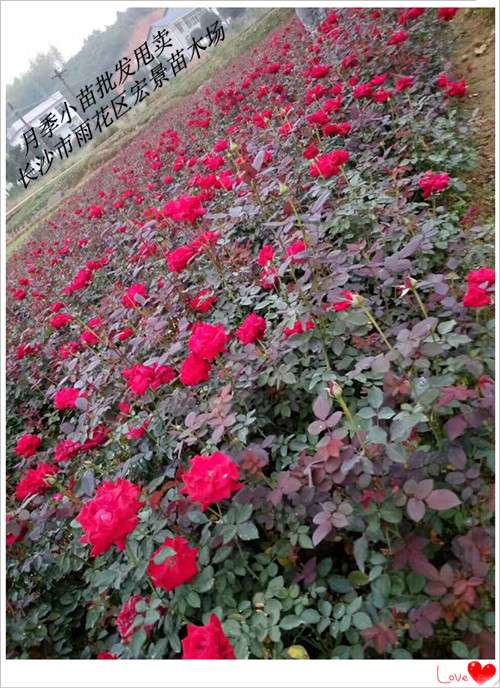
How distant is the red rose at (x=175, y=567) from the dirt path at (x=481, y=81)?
1985 millimetres

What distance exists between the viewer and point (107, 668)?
1.03 metres

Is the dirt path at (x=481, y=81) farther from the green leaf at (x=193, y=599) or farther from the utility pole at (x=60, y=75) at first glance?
the utility pole at (x=60, y=75)

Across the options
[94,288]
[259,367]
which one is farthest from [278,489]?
[94,288]

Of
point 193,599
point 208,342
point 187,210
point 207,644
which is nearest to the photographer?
point 207,644

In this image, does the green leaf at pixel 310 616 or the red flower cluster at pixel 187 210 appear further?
the red flower cluster at pixel 187 210

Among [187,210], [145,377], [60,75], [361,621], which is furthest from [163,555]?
[60,75]

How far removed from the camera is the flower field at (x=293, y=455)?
1009 millimetres

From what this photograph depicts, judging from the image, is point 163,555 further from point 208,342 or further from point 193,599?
point 208,342

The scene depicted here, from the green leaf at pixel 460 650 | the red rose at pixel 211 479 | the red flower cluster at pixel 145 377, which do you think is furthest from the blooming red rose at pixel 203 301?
the green leaf at pixel 460 650

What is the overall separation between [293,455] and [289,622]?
1.51 ft

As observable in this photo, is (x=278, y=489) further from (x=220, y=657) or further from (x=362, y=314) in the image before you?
(x=362, y=314)

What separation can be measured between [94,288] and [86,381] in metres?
1.79

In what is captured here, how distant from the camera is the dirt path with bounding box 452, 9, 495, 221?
8.05ft

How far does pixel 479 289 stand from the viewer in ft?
3.60
